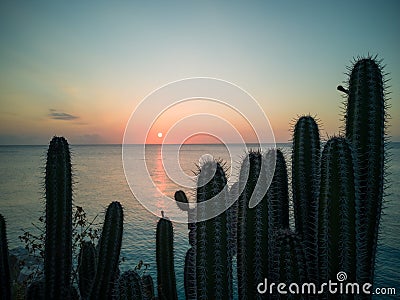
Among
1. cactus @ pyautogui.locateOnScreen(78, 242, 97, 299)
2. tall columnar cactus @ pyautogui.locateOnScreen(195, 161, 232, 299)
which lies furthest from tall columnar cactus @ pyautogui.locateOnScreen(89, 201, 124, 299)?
tall columnar cactus @ pyautogui.locateOnScreen(195, 161, 232, 299)

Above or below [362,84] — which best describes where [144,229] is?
below

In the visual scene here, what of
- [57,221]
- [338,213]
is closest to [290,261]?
[338,213]

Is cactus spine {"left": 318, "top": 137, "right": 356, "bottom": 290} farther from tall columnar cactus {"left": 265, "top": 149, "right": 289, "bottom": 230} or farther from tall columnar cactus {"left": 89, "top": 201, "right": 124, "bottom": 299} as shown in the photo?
tall columnar cactus {"left": 89, "top": 201, "right": 124, "bottom": 299}

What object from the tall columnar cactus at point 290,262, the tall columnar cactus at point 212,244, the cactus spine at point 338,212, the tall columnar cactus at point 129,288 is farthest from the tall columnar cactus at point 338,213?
the tall columnar cactus at point 129,288

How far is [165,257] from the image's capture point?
5.61 metres

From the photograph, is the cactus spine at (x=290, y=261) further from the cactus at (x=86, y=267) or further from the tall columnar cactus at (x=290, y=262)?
the cactus at (x=86, y=267)

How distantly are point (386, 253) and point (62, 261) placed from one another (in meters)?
15.7

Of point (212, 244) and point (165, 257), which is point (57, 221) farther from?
point (212, 244)

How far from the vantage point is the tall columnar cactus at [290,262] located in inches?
126

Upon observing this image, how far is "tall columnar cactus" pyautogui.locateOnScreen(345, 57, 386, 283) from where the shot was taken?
3.40 m

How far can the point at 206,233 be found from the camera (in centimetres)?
313

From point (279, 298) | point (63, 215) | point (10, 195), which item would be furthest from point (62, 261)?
point (10, 195)

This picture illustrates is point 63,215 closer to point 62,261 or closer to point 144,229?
point 62,261

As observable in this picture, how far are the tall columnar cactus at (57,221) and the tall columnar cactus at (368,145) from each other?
12.4 ft
